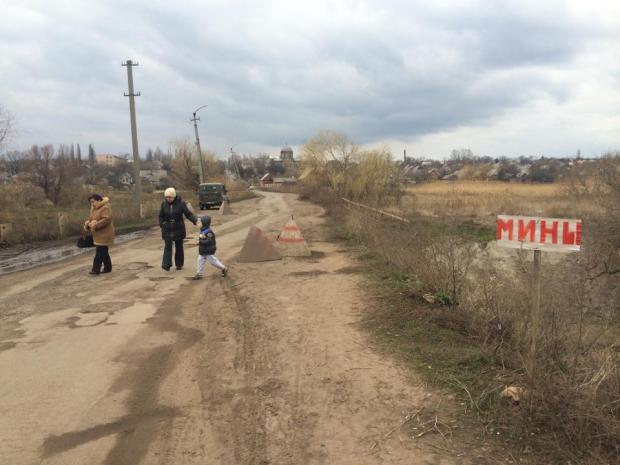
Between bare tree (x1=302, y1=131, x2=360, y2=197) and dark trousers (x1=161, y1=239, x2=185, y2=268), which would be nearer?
dark trousers (x1=161, y1=239, x2=185, y2=268)

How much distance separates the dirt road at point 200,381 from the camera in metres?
3.43

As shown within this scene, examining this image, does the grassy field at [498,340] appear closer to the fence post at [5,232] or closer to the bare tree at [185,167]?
the fence post at [5,232]

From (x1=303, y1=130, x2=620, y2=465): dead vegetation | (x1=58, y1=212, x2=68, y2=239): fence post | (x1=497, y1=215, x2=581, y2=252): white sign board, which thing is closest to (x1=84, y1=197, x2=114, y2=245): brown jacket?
(x1=303, y1=130, x2=620, y2=465): dead vegetation

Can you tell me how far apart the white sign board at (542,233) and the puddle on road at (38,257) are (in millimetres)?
11519

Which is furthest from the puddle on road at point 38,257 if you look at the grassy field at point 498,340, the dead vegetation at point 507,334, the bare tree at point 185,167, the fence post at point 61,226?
the bare tree at point 185,167

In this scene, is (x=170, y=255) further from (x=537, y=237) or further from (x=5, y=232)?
(x=5, y=232)

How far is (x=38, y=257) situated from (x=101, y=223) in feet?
18.5

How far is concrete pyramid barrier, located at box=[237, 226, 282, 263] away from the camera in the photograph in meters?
11.4

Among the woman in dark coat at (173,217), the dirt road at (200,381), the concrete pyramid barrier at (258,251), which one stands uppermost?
the woman in dark coat at (173,217)

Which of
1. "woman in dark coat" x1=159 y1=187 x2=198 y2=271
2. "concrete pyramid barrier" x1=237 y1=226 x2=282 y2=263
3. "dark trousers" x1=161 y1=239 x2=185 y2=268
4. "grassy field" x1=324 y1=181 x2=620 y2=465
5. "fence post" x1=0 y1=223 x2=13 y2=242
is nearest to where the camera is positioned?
"grassy field" x1=324 y1=181 x2=620 y2=465

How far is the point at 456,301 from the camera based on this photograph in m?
6.50

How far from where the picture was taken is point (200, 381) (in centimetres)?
458

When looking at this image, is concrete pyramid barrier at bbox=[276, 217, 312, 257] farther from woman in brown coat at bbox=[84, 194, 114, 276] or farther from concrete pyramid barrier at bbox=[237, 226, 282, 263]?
woman in brown coat at bbox=[84, 194, 114, 276]

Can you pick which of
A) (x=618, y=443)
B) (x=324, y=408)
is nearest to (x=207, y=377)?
(x=324, y=408)
